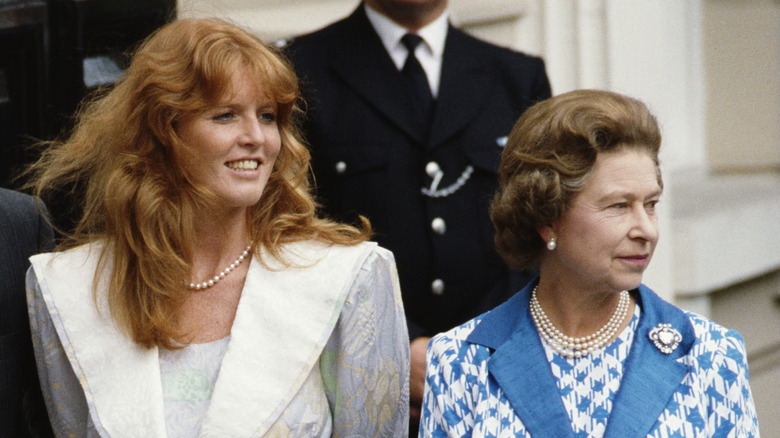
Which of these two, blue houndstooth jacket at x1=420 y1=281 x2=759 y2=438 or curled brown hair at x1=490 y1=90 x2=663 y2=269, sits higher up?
curled brown hair at x1=490 y1=90 x2=663 y2=269

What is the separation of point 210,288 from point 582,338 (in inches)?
33.4

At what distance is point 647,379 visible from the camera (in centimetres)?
226

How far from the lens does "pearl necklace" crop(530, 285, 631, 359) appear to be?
2357 millimetres

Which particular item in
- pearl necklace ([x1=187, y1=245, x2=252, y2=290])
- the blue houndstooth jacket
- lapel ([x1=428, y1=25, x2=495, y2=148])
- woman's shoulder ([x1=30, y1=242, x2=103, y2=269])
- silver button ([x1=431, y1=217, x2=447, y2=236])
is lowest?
silver button ([x1=431, y1=217, x2=447, y2=236])

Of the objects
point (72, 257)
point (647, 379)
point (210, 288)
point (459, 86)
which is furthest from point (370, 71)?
point (647, 379)

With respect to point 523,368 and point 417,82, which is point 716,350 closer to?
point 523,368

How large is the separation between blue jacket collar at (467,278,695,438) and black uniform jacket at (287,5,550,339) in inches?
24.6

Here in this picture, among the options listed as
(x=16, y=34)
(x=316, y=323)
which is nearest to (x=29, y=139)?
(x=16, y=34)

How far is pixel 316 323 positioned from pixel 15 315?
2.34 feet

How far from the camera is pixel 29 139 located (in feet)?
10.9

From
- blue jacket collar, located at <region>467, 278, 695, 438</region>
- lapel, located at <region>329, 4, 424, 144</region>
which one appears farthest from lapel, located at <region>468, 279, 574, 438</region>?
lapel, located at <region>329, 4, 424, 144</region>

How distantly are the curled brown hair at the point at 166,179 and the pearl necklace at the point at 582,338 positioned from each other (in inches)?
19.5

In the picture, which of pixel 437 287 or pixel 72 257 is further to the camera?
pixel 437 287

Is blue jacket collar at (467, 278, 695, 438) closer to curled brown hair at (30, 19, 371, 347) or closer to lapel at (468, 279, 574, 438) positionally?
lapel at (468, 279, 574, 438)
